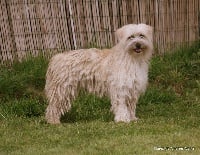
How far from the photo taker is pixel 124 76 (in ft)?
31.1

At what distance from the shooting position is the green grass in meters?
8.04

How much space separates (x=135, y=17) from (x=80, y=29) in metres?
1.12

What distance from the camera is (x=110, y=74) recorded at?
9.58 m

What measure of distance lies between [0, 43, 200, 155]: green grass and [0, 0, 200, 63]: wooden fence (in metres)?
0.41

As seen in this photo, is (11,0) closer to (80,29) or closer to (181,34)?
(80,29)

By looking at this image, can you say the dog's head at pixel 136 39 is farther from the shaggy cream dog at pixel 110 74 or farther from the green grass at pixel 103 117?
the green grass at pixel 103 117

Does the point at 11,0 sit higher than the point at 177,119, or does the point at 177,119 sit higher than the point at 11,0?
the point at 11,0

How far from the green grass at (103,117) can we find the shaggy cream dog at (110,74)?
0.88 ft

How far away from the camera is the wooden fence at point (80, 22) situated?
1227cm

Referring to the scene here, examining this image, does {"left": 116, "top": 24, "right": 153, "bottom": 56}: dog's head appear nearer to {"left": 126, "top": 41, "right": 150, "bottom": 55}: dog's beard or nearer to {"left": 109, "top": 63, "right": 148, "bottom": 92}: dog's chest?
{"left": 126, "top": 41, "right": 150, "bottom": 55}: dog's beard

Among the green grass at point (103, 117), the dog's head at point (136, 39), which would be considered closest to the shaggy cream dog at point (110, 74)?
the dog's head at point (136, 39)

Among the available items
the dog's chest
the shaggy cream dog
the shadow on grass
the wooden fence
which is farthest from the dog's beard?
the wooden fence

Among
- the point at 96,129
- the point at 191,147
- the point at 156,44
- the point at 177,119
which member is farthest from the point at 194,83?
the point at 191,147

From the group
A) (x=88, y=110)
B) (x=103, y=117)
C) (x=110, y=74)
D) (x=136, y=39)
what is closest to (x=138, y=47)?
(x=136, y=39)
